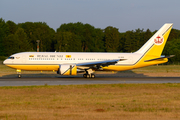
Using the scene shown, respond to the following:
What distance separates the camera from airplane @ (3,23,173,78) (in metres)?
34.2

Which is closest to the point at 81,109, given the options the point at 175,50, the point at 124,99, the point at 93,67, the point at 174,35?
the point at 124,99

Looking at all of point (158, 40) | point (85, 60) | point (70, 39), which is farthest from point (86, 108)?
point (70, 39)

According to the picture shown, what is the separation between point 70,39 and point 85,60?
7726cm

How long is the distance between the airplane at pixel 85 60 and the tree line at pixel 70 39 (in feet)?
180

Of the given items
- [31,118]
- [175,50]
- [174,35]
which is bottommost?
[31,118]

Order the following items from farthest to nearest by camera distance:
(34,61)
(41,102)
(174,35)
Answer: (174,35)
(34,61)
(41,102)

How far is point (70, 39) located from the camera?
11200 cm

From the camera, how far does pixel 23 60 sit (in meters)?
34.5

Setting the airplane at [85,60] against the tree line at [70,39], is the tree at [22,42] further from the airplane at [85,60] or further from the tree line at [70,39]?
the airplane at [85,60]

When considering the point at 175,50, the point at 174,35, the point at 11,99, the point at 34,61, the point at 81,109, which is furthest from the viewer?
the point at 174,35

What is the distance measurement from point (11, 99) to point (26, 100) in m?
1.14

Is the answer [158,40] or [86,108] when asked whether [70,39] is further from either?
[86,108]

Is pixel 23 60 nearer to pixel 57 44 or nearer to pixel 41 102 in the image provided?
pixel 41 102

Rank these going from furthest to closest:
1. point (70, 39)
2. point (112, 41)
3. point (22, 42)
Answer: point (112, 41) < point (70, 39) < point (22, 42)
